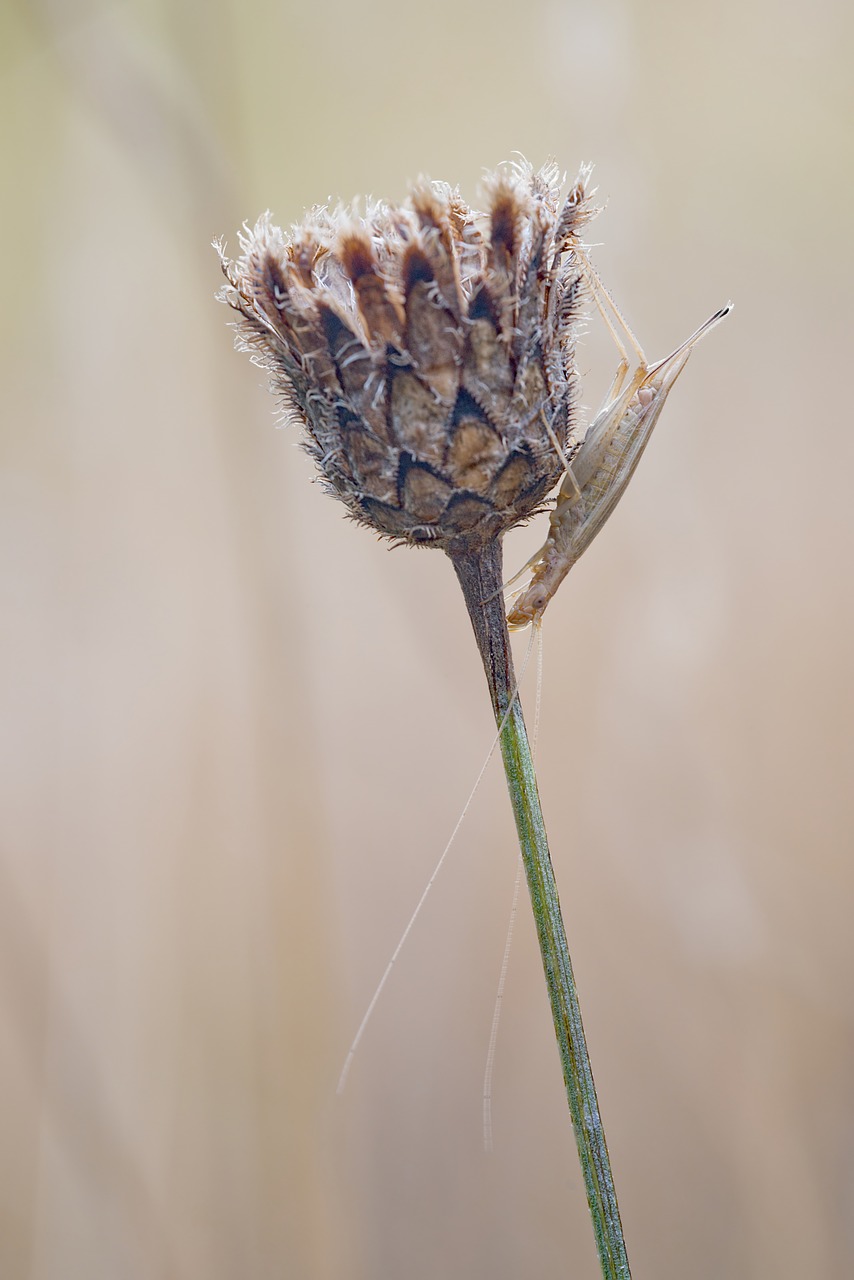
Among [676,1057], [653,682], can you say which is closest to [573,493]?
[653,682]

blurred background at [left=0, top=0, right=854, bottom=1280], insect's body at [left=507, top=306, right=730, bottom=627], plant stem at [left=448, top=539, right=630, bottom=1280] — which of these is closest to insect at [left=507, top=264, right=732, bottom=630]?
insect's body at [left=507, top=306, right=730, bottom=627]

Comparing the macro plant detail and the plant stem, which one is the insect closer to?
the macro plant detail

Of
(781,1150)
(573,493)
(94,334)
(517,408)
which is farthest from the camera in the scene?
(94,334)

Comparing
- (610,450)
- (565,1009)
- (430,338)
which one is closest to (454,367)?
(430,338)

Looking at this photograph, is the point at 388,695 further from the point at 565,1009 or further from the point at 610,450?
the point at 565,1009

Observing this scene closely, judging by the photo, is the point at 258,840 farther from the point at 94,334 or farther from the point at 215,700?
the point at 94,334

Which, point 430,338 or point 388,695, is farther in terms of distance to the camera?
point 388,695

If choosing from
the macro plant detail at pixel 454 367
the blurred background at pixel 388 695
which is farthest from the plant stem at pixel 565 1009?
the blurred background at pixel 388 695
